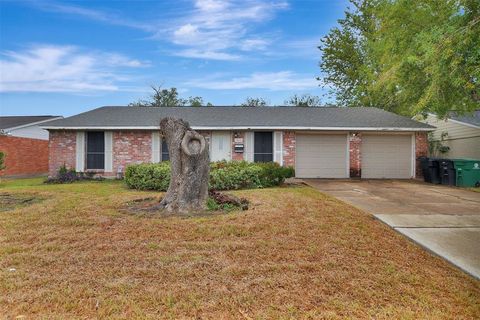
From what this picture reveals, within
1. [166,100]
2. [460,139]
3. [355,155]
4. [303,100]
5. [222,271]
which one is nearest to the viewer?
[222,271]

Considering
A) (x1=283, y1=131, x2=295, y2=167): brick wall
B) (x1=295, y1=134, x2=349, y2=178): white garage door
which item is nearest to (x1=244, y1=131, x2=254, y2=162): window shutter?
(x1=283, y1=131, x2=295, y2=167): brick wall

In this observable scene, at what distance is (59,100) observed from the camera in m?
24.7

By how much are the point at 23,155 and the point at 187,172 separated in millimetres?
16732

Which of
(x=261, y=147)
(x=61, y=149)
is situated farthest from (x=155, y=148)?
(x=261, y=147)

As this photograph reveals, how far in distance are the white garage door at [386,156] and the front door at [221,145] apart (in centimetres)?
628

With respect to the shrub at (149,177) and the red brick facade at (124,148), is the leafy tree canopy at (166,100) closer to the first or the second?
the red brick facade at (124,148)

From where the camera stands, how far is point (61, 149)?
13906mm

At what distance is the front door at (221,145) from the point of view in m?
14.1

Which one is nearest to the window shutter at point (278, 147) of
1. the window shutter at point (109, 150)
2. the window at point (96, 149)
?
the window shutter at point (109, 150)

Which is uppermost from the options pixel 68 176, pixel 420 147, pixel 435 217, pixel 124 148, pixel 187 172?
pixel 420 147

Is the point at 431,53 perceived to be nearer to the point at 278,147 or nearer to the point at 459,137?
the point at 278,147

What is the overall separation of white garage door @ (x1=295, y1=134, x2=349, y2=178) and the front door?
10.6 ft

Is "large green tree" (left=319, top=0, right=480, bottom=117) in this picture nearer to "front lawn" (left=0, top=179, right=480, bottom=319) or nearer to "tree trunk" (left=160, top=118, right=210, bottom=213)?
"front lawn" (left=0, top=179, right=480, bottom=319)

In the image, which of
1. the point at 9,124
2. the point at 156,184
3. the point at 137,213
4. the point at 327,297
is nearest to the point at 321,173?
the point at 156,184
